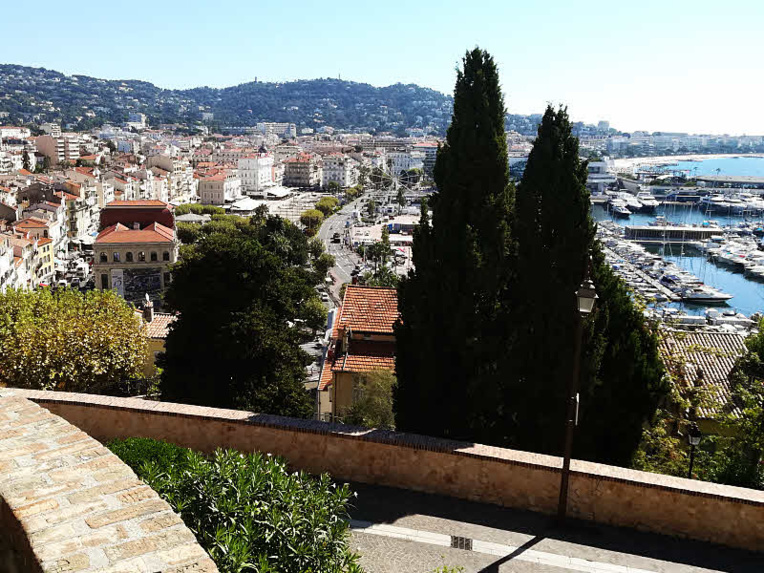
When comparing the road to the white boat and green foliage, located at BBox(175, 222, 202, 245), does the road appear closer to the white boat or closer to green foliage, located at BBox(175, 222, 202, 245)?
green foliage, located at BBox(175, 222, 202, 245)

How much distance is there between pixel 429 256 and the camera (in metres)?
9.80

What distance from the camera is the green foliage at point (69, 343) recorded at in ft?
44.4

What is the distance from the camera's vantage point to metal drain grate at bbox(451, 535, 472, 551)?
6.59 metres

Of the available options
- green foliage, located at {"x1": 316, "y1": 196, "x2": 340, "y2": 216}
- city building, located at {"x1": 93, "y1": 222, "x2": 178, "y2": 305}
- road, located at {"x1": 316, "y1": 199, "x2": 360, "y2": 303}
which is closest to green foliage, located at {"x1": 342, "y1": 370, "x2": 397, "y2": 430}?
road, located at {"x1": 316, "y1": 199, "x2": 360, "y2": 303}

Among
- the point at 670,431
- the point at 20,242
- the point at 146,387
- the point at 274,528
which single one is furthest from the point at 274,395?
the point at 20,242

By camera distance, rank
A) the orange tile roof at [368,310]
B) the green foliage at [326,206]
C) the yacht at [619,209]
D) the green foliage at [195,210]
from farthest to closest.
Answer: the yacht at [619,209] → the green foliage at [326,206] → the green foliage at [195,210] → the orange tile roof at [368,310]

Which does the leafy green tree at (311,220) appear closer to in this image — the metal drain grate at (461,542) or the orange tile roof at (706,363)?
the orange tile roof at (706,363)

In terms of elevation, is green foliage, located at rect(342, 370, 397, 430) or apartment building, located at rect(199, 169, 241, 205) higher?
apartment building, located at rect(199, 169, 241, 205)

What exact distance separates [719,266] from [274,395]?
83000mm

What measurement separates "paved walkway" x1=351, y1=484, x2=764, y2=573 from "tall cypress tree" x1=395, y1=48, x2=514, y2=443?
7.77 ft

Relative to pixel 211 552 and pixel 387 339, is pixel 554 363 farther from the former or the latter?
pixel 387 339

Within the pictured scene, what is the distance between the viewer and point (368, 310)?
60.6 ft

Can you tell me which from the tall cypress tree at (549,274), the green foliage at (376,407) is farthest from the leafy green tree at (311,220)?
the tall cypress tree at (549,274)

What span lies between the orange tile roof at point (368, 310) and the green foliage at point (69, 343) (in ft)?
16.9
